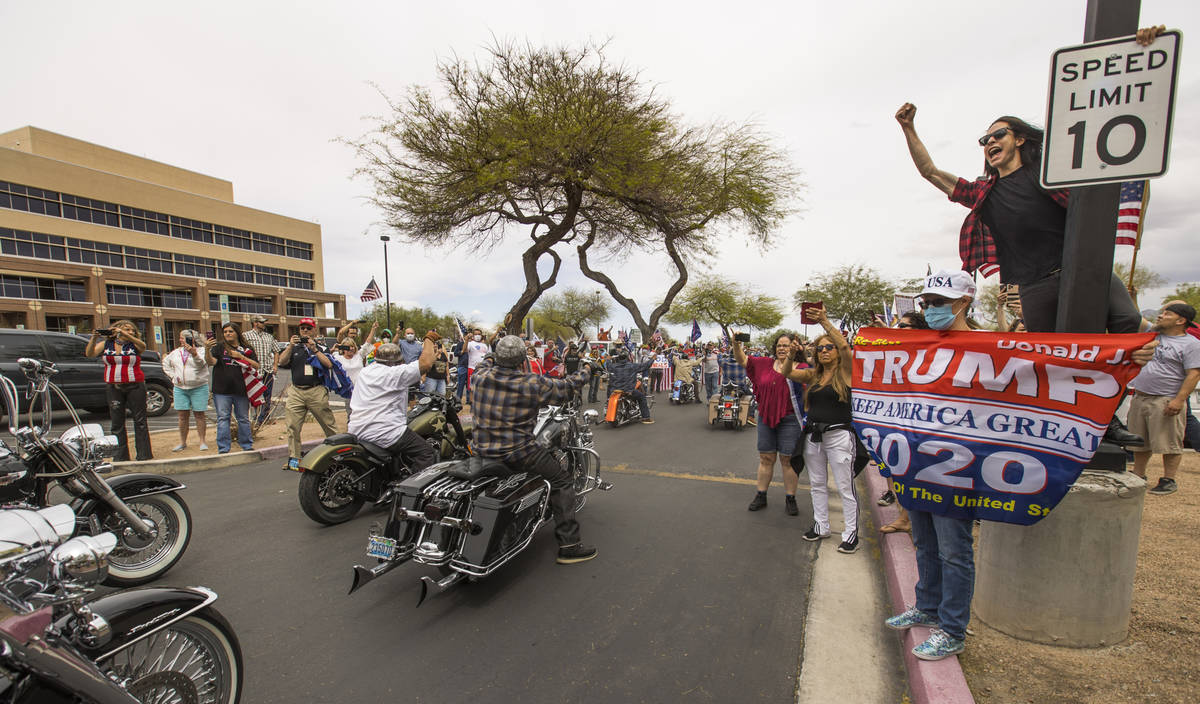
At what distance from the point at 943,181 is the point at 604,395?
1426 centimetres

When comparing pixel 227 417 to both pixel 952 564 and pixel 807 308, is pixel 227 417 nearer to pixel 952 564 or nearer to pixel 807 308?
pixel 807 308

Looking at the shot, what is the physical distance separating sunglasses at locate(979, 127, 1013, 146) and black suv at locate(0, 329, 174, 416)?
44.1 ft

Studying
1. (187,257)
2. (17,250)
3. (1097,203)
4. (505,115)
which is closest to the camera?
(1097,203)

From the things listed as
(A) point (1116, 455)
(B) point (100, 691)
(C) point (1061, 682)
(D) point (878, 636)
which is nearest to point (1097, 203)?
(A) point (1116, 455)

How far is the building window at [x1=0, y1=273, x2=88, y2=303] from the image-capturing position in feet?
118

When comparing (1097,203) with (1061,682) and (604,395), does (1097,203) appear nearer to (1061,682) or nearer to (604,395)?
→ (1061,682)

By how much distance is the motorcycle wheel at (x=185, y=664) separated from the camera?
1.96 meters

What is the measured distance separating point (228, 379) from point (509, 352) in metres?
5.85

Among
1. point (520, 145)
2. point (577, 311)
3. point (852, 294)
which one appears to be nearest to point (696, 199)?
point (520, 145)

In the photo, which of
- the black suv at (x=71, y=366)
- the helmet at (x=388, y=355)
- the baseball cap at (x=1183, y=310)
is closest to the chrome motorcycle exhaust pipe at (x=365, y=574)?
the helmet at (x=388, y=355)

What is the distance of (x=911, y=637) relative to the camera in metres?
2.86

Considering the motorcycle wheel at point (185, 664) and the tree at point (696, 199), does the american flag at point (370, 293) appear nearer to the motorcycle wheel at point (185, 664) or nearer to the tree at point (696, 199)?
the tree at point (696, 199)

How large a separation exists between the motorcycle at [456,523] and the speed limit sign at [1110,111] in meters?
3.62

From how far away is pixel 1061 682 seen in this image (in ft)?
7.89
